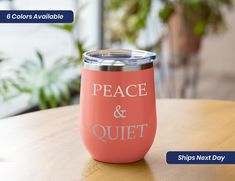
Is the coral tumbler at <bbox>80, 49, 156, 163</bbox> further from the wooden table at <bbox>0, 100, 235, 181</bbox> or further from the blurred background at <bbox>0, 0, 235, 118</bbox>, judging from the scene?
the blurred background at <bbox>0, 0, 235, 118</bbox>

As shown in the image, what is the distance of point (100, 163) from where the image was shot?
1.10 meters

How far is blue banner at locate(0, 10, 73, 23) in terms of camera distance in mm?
1018

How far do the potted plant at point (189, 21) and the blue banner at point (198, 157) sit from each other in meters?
2.45

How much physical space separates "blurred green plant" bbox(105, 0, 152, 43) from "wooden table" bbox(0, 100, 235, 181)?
1939mm

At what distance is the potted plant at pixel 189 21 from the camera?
3.51m

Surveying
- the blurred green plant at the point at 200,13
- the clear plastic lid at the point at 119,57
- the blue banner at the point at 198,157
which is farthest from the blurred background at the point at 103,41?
the blue banner at the point at 198,157

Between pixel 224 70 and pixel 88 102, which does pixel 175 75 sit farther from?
pixel 88 102

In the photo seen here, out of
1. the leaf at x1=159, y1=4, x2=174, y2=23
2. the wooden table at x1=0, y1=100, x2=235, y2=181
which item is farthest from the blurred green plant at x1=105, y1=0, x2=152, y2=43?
the wooden table at x1=0, y1=100, x2=235, y2=181

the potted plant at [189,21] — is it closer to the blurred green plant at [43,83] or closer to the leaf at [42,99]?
the blurred green plant at [43,83]

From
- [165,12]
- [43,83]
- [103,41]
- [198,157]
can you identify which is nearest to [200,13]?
[165,12]

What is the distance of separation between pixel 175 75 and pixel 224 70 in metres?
0.55

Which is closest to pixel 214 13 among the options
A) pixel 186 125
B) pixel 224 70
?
pixel 224 70

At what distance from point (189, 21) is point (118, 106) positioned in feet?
9.40

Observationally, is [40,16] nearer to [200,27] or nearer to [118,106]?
[118,106]
